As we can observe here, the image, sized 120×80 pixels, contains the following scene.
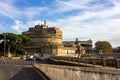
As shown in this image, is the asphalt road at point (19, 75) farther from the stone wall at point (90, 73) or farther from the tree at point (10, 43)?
the tree at point (10, 43)

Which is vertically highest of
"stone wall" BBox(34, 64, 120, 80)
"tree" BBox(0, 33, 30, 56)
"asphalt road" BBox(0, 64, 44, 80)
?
"tree" BBox(0, 33, 30, 56)

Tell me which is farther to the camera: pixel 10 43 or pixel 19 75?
pixel 10 43

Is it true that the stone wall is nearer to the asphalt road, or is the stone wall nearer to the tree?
the asphalt road

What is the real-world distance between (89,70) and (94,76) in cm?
85

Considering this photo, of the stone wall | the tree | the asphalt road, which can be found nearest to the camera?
the stone wall

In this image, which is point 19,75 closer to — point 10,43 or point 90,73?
point 90,73

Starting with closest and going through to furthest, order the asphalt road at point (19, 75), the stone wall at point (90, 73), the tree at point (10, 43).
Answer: the stone wall at point (90, 73)
the asphalt road at point (19, 75)
the tree at point (10, 43)

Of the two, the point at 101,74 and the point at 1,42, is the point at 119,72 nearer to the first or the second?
the point at 101,74

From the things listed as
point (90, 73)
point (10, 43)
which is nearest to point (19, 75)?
point (90, 73)

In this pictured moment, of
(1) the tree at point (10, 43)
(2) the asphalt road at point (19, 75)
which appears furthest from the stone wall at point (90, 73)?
(1) the tree at point (10, 43)

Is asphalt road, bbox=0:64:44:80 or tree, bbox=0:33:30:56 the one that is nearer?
asphalt road, bbox=0:64:44:80

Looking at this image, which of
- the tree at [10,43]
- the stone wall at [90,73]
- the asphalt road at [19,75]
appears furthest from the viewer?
the tree at [10,43]

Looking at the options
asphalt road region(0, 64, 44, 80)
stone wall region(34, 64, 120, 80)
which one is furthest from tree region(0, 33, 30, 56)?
stone wall region(34, 64, 120, 80)

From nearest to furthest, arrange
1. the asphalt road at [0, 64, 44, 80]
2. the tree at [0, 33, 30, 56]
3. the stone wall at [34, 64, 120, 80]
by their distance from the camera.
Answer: the stone wall at [34, 64, 120, 80], the asphalt road at [0, 64, 44, 80], the tree at [0, 33, 30, 56]
